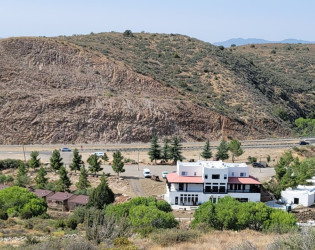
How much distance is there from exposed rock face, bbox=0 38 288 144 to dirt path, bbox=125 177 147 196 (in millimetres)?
19951

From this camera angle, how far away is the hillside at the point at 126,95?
7112 centimetres

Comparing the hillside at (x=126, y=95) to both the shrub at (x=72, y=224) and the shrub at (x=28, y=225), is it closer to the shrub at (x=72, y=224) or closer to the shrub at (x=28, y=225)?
the shrub at (x=28, y=225)

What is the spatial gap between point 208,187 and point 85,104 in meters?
34.8

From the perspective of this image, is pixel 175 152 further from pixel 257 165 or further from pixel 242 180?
pixel 242 180

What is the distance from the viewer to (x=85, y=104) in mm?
74125

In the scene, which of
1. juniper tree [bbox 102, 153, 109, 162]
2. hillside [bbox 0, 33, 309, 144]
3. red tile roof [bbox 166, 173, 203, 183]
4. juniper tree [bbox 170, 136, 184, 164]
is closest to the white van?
red tile roof [bbox 166, 173, 203, 183]

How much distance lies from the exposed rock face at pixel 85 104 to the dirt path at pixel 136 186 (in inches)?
785

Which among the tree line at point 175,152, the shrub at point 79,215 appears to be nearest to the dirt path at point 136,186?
the tree line at point 175,152

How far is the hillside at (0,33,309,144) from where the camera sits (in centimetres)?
7112

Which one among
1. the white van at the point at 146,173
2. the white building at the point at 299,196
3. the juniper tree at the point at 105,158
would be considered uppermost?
the juniper tree at the point at 105,158

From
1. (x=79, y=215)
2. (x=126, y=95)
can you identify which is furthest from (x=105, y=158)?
(x=126, y=95)

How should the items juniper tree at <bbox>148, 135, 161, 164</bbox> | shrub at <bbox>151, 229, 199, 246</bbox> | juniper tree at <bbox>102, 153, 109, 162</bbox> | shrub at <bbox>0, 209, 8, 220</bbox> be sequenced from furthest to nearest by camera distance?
juniper tree at <bbox>148, 135, 161, 164</bbox>
juniper tree at <bbox>102, 153, 109, 162</bbox>
shrub at <bbox>0, 209, 8, 220</bbox>
shrub at <bbox>151, 229, 199, 246</bbox>

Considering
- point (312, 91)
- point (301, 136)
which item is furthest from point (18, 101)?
point (312, 91)

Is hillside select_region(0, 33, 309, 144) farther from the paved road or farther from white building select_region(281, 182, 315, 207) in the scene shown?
white building select_region(281, 182, 315, 207)
